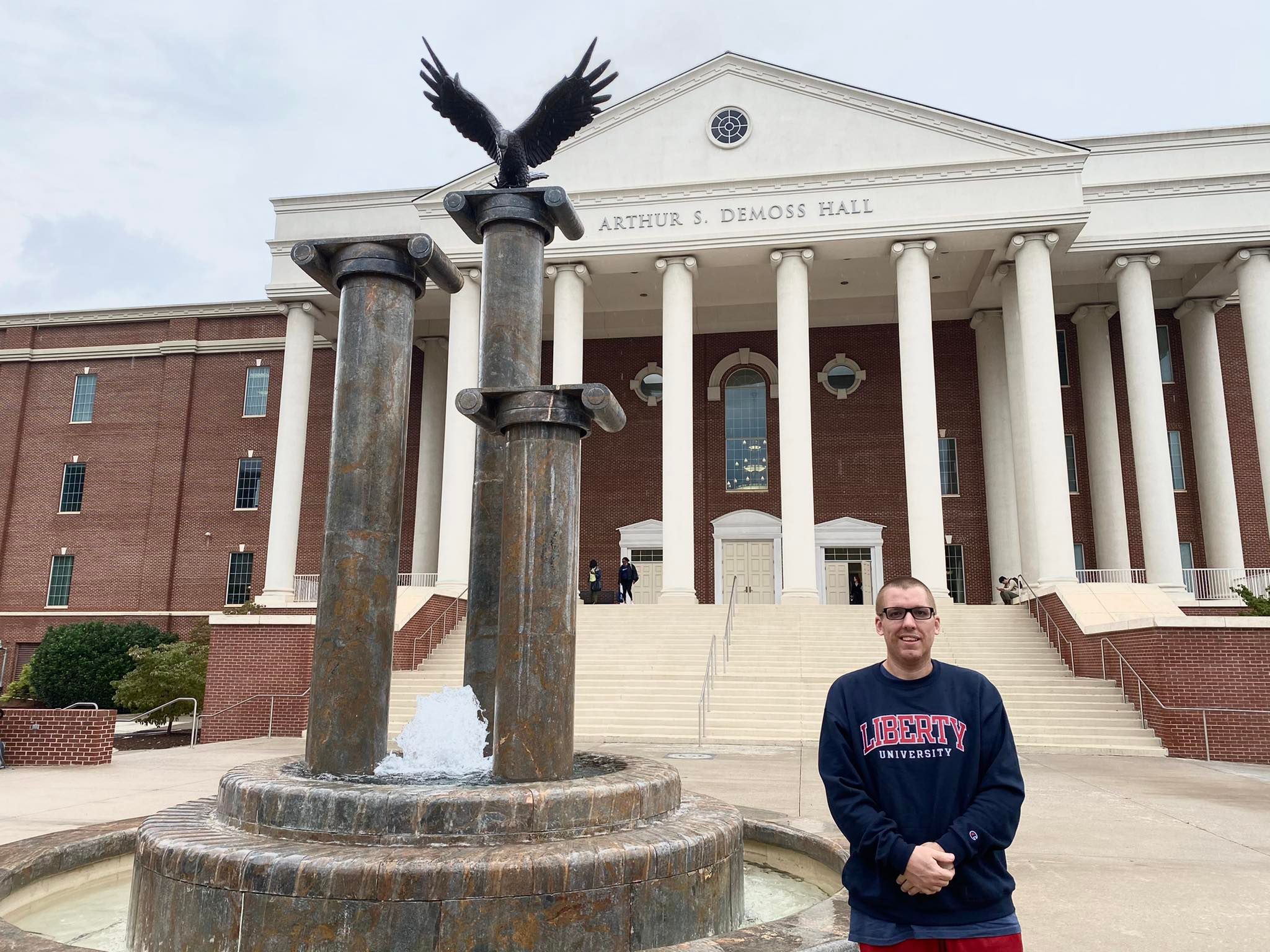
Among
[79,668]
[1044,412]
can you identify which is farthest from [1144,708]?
[79,668]

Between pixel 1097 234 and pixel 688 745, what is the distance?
2066 centimetres

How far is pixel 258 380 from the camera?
124 ft

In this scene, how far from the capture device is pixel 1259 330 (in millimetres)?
26156

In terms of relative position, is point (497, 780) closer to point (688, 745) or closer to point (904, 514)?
point (688, 745)

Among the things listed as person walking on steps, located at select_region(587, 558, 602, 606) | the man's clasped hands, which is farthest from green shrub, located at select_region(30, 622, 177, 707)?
the man's clasped hands

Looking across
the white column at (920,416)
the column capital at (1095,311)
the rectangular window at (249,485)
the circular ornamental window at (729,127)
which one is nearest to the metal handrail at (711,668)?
the white column at (920,416)

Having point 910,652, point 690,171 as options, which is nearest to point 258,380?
point 690,171

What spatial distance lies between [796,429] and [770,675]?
8815 mm

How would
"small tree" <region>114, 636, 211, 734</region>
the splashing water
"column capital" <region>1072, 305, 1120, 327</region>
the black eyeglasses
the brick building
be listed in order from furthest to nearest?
"column capital" <region>1072, 305, 1120, 327</region>
the brick building
"small tree" <region>114, 636, 211, 734</region>
the splashing water
the black eyeglasses

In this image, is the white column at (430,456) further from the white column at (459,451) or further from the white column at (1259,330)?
the white column at (1259,330)

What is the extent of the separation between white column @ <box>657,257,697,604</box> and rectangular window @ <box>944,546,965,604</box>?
10.5 meters

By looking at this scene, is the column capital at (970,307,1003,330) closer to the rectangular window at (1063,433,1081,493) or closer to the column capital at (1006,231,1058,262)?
the rectangular window at (1063,433,1081,493)

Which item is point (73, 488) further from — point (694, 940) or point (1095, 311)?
point (694, 940)

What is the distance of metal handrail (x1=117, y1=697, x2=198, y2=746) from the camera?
1764cm
